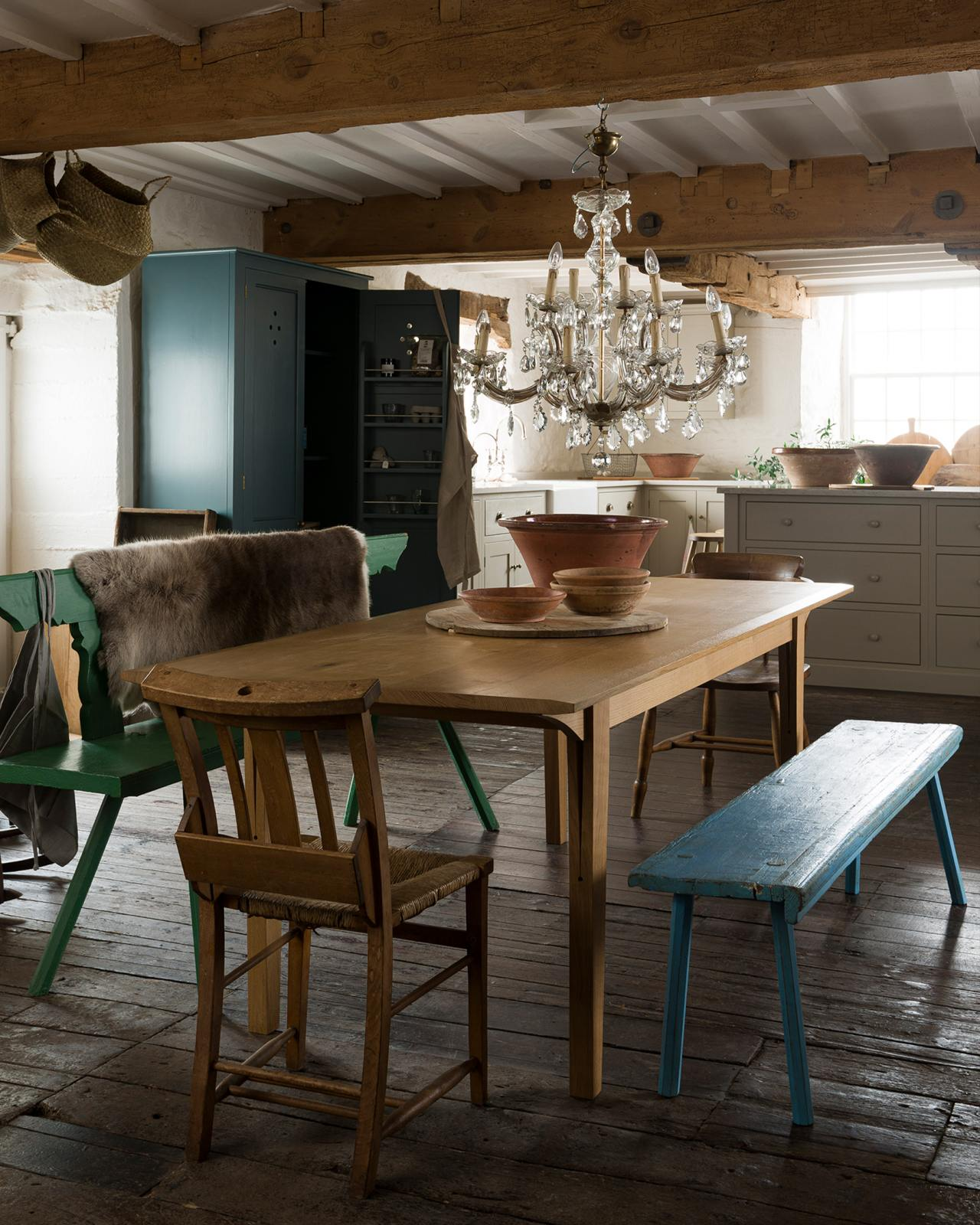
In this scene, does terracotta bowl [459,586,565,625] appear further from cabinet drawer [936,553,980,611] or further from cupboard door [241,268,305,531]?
cabinet drawer [936,553,980,611]

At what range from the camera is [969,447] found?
10680mm

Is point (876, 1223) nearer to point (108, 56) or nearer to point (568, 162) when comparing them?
point (108, 56)

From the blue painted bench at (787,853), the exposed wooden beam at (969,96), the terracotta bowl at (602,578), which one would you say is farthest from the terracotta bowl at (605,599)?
the exposed wooden beam at (969,96)

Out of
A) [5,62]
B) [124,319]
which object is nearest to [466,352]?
[5,62]

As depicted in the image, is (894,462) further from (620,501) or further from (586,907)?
(586,907)

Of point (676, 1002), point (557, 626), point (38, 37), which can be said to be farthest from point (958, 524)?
point (676, 1002)

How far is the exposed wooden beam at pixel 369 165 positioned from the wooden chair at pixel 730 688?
98.4 inches

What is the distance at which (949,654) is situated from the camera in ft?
22.8

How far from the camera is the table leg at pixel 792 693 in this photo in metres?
4.23

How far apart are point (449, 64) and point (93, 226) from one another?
139cm

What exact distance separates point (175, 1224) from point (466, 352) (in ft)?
9.44

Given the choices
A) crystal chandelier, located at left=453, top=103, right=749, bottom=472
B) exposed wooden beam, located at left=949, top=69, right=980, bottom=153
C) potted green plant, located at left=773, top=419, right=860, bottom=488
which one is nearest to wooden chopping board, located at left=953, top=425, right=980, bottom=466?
potted green plant, located at left=773, top=419, right=860, bottom=488

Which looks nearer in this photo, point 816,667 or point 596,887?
point 596,887

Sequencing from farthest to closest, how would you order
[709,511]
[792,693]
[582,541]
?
1. [709,511]
2. [792,693]
3. [582,541]
